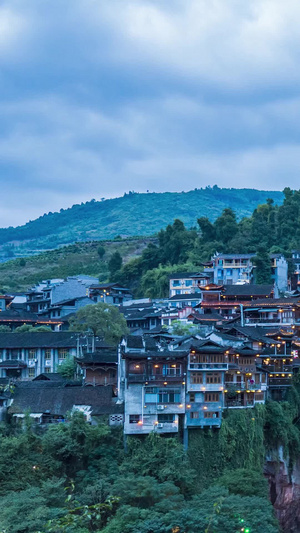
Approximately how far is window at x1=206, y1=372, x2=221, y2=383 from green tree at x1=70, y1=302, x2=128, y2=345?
1132 cm

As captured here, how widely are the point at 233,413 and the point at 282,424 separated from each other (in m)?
3.89

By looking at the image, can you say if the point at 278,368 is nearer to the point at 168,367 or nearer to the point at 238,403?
the point at 238,403

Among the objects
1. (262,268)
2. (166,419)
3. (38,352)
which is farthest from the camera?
(262,268)

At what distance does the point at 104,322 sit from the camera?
160ft

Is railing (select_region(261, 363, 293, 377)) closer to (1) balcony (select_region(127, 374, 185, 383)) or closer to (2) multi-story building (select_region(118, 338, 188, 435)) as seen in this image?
(2) multi-story building (select_region(118, 338, 188, 435))

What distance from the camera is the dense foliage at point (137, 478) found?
28016 millimetres

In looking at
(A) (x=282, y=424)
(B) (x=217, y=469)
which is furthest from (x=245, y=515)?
(A) (x=282, y=424)

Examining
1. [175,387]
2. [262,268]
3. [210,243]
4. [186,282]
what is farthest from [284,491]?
[210,243]

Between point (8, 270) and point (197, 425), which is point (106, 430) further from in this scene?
point (8, 270)

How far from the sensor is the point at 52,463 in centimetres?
3341

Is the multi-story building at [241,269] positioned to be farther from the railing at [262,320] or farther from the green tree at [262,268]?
the railing at [262,320]

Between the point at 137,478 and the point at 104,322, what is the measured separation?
18.4 meters

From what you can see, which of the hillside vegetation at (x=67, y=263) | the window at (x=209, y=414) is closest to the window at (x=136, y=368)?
the window at (x=209, y=414)

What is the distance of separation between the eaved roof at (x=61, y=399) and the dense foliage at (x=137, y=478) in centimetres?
150
